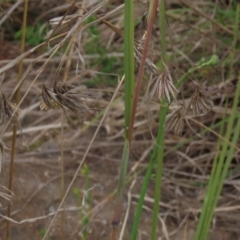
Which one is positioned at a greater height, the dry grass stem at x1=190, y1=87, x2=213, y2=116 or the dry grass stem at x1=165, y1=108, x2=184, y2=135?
the dry grass stem at x1=190, y1=87, x2=213, y2=116

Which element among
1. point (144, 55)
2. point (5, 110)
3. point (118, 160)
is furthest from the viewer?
point (118, 160)

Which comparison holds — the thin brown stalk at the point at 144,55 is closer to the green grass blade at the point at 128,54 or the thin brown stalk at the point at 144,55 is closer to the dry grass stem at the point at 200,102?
the green grass blade at the point at 128,54

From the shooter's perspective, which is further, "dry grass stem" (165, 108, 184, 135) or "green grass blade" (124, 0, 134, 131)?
"dry grass stem" (165, 108, 184, 135)

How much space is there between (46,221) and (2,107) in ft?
2.90

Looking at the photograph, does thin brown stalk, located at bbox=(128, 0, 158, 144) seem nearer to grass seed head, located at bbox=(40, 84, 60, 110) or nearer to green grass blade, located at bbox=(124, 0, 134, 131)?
green grass blade, located at bbox=(124, 0, 134, 131)

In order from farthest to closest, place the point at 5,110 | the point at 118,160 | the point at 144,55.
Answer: the point at 118,160 → the point at 5,110 → the point at 144,55

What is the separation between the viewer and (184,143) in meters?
1.87

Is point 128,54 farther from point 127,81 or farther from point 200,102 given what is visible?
point 200,102

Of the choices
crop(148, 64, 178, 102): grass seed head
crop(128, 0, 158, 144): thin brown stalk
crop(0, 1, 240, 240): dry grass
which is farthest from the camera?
crop(0, 1, 240, 240): dry grass

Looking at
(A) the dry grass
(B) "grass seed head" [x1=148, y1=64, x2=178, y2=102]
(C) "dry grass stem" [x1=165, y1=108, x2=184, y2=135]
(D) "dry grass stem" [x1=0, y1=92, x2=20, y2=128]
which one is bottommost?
(A) the dry grass

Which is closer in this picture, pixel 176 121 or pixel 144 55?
pixel 144 55

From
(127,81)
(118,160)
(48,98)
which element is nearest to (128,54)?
(127,81)

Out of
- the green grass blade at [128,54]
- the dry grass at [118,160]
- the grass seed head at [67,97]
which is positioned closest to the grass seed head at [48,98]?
the grass seed head at [67,97]

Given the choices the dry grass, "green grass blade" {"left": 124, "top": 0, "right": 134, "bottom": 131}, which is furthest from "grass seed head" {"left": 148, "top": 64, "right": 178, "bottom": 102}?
the dry grass
